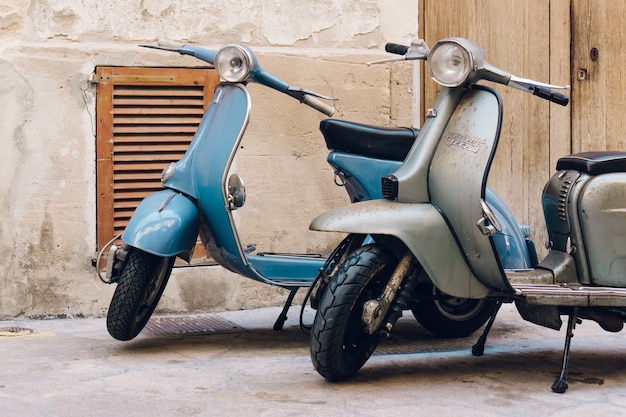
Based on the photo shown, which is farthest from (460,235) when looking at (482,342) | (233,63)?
(233,63)

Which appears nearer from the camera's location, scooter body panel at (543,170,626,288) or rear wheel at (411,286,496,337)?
scooter body panel at (543,170,626,288)

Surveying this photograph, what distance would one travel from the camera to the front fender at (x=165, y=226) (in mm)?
4070

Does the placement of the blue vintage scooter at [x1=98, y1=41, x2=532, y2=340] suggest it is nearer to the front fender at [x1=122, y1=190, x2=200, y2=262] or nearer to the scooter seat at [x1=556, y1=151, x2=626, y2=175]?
the front fender at [x1=122, y1=190, x2=200, y2=262]

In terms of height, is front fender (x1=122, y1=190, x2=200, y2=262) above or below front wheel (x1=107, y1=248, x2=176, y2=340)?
above

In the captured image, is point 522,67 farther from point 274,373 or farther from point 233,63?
point 274,373

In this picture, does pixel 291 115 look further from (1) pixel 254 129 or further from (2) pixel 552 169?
(2) pixel 552 169

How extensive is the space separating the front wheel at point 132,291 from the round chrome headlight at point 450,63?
57.3 inches

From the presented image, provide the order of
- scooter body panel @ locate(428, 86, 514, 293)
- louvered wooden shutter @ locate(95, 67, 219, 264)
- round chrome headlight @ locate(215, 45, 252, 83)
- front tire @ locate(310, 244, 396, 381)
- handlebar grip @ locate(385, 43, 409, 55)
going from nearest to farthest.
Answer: front tire @ locate(310, 244, 396, 381) < scooter body panel @ locate(428, 86, 514, 293) < handlebar grip @ locate(385, 43, 409, 55) < round chrome headlight @ locate(215, 45, 252, 83) < louvered wooden shutter @ locate(95, 67, 219, 264)

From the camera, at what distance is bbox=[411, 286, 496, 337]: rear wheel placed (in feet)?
15.3

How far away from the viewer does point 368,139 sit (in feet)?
15.2

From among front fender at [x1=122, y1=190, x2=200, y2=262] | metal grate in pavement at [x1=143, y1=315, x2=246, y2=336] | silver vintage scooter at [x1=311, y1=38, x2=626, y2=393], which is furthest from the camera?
metal grate in pavement at [x1=143, y1=315, x2=246, y2=336]

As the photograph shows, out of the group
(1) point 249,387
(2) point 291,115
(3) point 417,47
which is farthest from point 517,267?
(2) point 291,115

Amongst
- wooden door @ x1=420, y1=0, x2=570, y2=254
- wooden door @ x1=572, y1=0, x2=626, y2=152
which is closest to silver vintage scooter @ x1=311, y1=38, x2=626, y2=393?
wooden door @ x1=420, y1=0, x2=570, y2=254

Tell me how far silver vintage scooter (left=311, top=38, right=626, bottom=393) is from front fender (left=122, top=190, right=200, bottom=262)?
706mm
